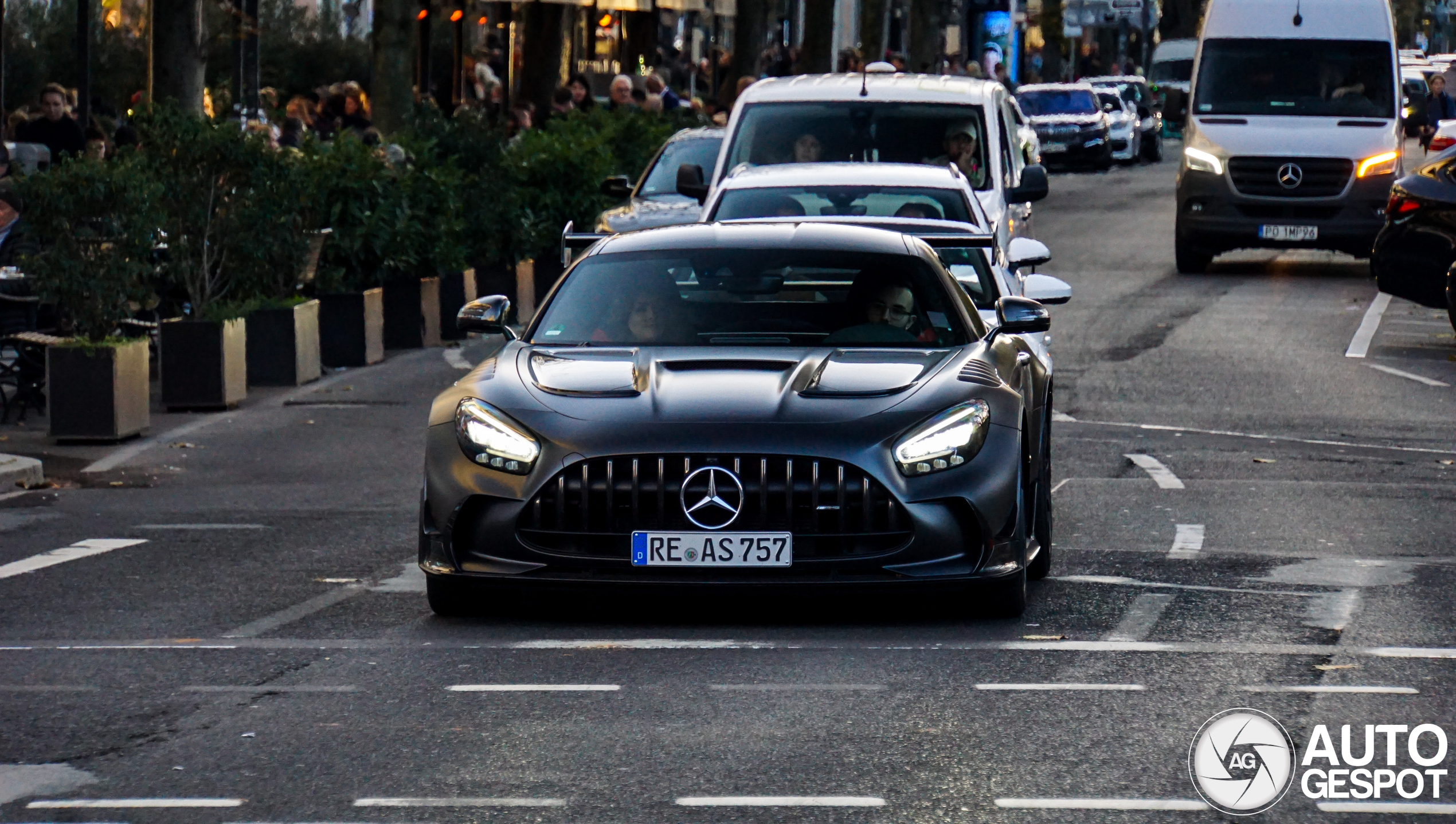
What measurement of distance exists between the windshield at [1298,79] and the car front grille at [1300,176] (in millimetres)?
862

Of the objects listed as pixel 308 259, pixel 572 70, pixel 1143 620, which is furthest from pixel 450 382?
pixel 572 70

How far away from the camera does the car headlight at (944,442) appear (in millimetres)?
8148

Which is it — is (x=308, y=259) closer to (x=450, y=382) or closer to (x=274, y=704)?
(x=450, y=382)

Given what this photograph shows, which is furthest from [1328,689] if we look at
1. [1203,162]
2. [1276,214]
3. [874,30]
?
[874,30]

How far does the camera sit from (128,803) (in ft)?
A: 19.2

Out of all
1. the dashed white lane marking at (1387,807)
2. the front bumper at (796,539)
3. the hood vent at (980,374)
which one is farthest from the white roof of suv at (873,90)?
the dashed white lane marking at (1387,807)

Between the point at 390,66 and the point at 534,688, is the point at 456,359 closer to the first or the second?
the point at 390,66

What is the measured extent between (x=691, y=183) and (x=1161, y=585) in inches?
388

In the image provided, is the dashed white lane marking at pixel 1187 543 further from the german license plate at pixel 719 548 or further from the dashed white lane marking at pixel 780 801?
the dashed white lane marking at pixel 780 801

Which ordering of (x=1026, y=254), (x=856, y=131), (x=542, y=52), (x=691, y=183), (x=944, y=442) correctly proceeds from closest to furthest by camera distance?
(x=944, y=442)
(x=1026, y=254)
(x=691, y=183)
(x=856, y=131)
(x=542, y=52)

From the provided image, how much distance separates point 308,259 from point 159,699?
11.7 m

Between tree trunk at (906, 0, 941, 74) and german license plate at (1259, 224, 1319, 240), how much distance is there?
36.1 meters

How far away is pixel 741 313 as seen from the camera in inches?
369

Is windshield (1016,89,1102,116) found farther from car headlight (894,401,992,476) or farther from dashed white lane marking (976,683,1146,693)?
dashed white lane marking (976,683,1146,693)
